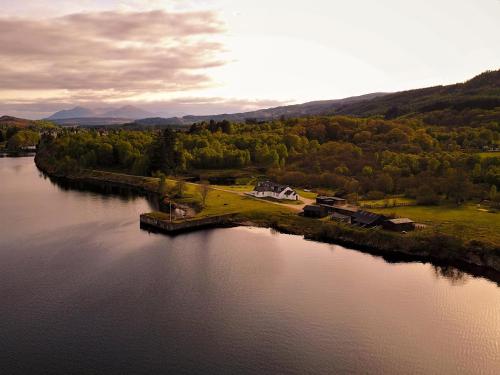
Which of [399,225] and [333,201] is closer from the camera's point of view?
[399,225]

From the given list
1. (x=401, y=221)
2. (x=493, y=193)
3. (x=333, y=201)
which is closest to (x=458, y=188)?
(x=493, y=193)

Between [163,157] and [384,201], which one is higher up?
[163,157]

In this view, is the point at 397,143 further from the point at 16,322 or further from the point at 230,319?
the point at 16,322

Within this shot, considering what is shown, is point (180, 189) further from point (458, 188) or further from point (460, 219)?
point (460, 219)

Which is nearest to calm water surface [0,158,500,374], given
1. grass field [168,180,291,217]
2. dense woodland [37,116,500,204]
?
grass field [168,180,291,217]

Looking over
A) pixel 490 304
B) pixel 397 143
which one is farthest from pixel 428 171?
pixel 490 304

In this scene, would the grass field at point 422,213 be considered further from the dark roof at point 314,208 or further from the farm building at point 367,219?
the farm building at point 367,219

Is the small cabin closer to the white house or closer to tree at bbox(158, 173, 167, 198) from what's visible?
the white house
